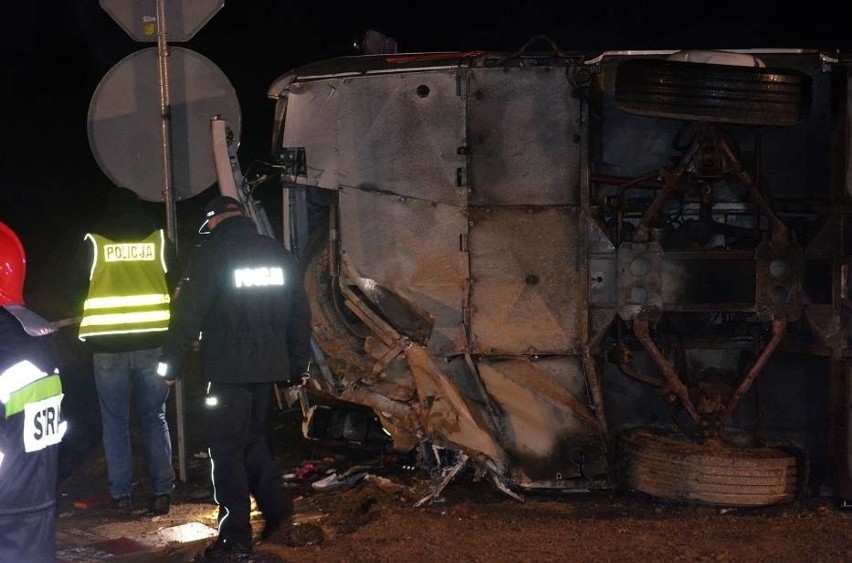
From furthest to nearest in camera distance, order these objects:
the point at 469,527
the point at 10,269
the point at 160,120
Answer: the point at 160,120 < the point at 469,527 < the point at 10,269

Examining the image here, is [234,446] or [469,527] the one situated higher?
[234,446]

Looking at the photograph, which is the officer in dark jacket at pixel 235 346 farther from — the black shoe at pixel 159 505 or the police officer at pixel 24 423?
the police officer at pixel 24 423

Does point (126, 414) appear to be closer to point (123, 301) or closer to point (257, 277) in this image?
point (123, 301)

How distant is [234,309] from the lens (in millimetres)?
5012

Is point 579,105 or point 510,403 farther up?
point 579,105

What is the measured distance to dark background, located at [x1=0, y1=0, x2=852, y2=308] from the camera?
20.9 m

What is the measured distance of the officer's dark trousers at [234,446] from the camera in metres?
4.95

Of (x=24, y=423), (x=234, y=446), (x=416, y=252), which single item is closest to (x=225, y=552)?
(x=234, y=446)

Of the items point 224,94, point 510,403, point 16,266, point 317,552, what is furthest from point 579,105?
point 16,266

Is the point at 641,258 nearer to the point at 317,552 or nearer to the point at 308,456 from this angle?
the point at 317,552

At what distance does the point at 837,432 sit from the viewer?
214 inches

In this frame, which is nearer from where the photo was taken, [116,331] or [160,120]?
[116,331]

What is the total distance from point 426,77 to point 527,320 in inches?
56.7

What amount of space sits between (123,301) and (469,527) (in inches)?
90.2
